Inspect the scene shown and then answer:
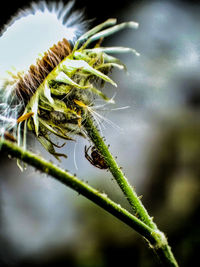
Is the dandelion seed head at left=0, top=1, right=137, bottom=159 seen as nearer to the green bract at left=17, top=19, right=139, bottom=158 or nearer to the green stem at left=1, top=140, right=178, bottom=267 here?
the green bract at left=17, top=19, right=139, bottom=158

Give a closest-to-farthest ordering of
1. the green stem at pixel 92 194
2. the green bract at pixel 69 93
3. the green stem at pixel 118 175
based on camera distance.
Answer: the green stem at pixel 92 194 → the green stem at pixel 118 175 → the green bract at pixel 69 93

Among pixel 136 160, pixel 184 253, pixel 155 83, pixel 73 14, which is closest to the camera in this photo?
pixel 73 14

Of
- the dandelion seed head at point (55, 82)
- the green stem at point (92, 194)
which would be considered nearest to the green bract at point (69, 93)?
the dandelion seed head at point (55, 82)

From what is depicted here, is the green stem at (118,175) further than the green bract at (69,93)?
No

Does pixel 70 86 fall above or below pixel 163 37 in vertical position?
above

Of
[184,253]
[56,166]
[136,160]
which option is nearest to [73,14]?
[56,166]

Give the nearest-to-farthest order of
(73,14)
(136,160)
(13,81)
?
(13,81)
(73,14)
(136,160)

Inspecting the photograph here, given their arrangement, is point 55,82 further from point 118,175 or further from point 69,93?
Answer: point 118,175

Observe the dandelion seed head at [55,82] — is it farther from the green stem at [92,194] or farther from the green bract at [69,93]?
the green stem at [92,194]

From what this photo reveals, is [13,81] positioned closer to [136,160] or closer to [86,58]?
[86,58]
